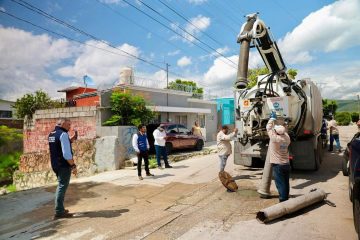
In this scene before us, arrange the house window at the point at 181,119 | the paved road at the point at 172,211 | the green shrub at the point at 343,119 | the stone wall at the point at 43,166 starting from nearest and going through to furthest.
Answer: the paved road at the point at 172,211 → the stone wall at the point at 43,166 → the house window at the point at 181,119 → the green shrub at the point at 343,119

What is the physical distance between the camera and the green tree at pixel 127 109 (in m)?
14.1

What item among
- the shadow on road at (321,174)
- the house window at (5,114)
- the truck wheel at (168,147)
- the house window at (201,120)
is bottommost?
the shadow on road at (321,174)

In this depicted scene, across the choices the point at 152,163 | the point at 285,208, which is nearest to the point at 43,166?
the point at 152,163

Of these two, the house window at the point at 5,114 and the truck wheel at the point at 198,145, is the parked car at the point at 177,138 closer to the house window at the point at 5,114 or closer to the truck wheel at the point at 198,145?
the truck wheel at the point at 198,145

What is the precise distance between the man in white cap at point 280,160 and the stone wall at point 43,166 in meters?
Answer: 8.15

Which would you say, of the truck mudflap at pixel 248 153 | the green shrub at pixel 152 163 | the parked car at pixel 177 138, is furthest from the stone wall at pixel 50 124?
the truck mudflap at pixel 248 153

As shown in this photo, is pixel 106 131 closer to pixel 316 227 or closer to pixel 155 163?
pixel 155 163

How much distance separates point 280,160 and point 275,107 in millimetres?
2438

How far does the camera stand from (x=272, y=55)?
29.0 ft

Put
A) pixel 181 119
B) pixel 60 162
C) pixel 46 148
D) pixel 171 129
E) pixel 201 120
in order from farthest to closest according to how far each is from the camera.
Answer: pixel 201 120 < pixel 181 119 < pixel 46 148 < pixel 171 129 < pixel 60 162

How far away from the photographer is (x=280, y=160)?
20.5ft

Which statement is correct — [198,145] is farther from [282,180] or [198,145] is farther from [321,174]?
[282,180]

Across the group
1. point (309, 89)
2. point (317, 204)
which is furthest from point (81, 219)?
point (309, 89)

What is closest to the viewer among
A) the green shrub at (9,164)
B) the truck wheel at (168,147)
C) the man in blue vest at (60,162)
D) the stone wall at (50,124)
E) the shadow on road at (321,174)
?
the man in blue vest at (60,162)
